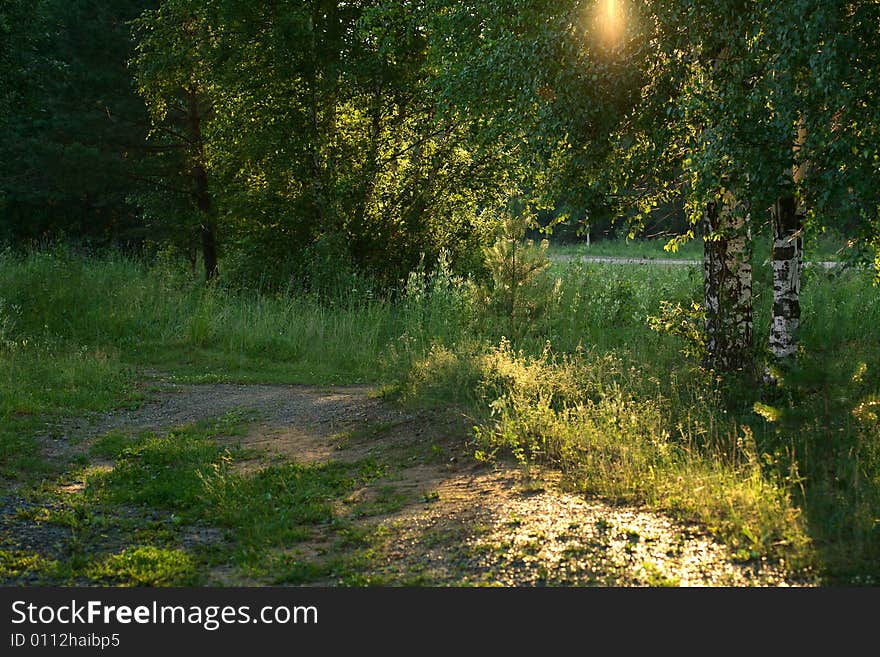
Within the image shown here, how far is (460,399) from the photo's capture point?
9242 millimetres

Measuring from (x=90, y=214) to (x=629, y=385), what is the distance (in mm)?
23440

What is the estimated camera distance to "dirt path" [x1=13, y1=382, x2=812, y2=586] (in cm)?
492

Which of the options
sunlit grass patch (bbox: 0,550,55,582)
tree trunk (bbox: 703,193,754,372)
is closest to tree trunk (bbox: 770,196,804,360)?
tree trunk (bbox: 703,193,754,372)

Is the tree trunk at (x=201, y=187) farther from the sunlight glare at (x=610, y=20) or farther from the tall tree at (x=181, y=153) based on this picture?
the sunlight glare at (x=610, y=20)

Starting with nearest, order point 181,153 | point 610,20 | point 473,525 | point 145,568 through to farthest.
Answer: point 145,568 → point 473,525 → point 610,20 → point 181,153

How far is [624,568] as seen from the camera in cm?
492

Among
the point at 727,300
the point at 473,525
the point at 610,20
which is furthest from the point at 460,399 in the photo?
the point at 610,20

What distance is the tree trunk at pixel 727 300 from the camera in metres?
9.62

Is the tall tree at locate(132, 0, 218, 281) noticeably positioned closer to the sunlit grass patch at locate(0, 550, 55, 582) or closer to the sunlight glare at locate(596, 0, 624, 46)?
the sunlight glare at locate(596, 0, 624, 46)

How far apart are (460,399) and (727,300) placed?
122 inches

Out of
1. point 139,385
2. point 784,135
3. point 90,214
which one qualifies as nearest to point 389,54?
point 139,385

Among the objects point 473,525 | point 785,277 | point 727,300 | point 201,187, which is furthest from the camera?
point 201,187

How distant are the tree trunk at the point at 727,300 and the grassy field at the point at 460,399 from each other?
0.36 meters

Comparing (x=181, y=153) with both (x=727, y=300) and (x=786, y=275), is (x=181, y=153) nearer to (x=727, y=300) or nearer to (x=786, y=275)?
(x=727, y=300)
